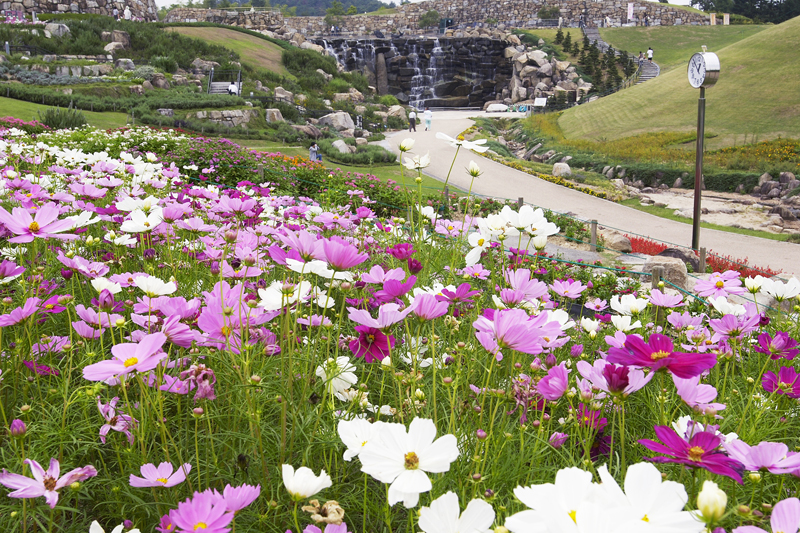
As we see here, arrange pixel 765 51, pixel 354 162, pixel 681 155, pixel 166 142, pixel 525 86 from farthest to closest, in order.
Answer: pixel 525 86 < pixel 765 51 < pixel 681 155 < pixel 354 162 < pixel 166 142

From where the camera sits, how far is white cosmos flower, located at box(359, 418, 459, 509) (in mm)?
623

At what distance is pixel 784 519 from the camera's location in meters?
0.55

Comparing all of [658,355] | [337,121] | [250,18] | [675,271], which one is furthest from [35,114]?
[250,18]

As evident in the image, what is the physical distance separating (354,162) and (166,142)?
20.4 feet

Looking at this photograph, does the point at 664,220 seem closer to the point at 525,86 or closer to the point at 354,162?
the point at 354,162

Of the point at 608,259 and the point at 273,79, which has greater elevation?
the point at 273,79

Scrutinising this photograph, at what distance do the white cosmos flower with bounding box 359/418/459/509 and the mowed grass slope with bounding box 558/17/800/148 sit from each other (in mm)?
19118

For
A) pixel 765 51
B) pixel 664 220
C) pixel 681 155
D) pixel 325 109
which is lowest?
pixel 664 220

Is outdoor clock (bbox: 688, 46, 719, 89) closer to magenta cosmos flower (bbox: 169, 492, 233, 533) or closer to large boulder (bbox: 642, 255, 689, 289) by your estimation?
large boulder (bbox: 642, 255, 689, 289)

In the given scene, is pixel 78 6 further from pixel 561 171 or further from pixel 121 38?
pixel 561 171

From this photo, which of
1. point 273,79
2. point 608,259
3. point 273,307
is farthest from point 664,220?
point 273,79

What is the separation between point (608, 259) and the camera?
7410 mm

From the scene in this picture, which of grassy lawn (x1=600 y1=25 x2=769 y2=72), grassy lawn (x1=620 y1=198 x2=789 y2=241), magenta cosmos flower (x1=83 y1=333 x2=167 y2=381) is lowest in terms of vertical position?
grassy lawn (x1=620 y1=198 x2=789 y2=241)

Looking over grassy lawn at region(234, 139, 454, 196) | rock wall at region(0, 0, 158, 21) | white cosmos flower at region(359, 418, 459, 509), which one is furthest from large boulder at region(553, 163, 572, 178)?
rock wall at region(0, 0, 158, 21)
